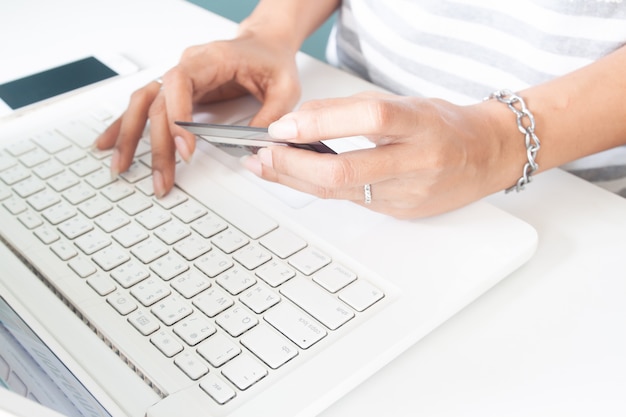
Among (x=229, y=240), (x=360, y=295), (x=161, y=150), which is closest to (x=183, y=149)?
(x=161, y=150)

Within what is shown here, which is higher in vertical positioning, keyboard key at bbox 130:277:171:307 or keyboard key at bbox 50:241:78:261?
keyboard key at bbox 130:277:171:307

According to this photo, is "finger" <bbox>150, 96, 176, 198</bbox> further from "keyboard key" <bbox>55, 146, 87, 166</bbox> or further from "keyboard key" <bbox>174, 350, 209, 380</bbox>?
"keyboard key" <bbox>174, 350, 209, 380</bbox>

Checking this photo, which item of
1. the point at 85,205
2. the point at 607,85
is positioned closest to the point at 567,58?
the point at 607,85

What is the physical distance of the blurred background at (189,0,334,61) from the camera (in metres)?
1.61

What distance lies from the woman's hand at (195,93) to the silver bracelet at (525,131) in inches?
8.2

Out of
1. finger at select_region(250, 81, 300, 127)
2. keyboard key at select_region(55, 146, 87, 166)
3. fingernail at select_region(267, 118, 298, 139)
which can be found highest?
fingernail at select_region(267, 118, 298, 139)

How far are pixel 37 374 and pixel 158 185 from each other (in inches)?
8.6

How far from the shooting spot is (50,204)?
1.91ft

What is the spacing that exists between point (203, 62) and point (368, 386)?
374 millimetres

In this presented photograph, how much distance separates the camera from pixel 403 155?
1.66ft

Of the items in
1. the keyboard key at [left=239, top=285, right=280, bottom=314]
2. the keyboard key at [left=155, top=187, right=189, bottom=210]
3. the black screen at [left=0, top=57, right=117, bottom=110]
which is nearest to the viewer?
the keyboard key at [left=239, top=285, right=280, bottom=314]

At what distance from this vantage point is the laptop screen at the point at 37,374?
1.22 feet

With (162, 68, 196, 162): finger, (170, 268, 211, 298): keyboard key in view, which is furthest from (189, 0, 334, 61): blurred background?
(170, 268, 211, 298): keyboard key

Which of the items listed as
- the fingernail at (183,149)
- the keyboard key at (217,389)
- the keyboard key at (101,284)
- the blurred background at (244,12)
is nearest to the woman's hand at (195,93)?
the fingernail at (183,149)
